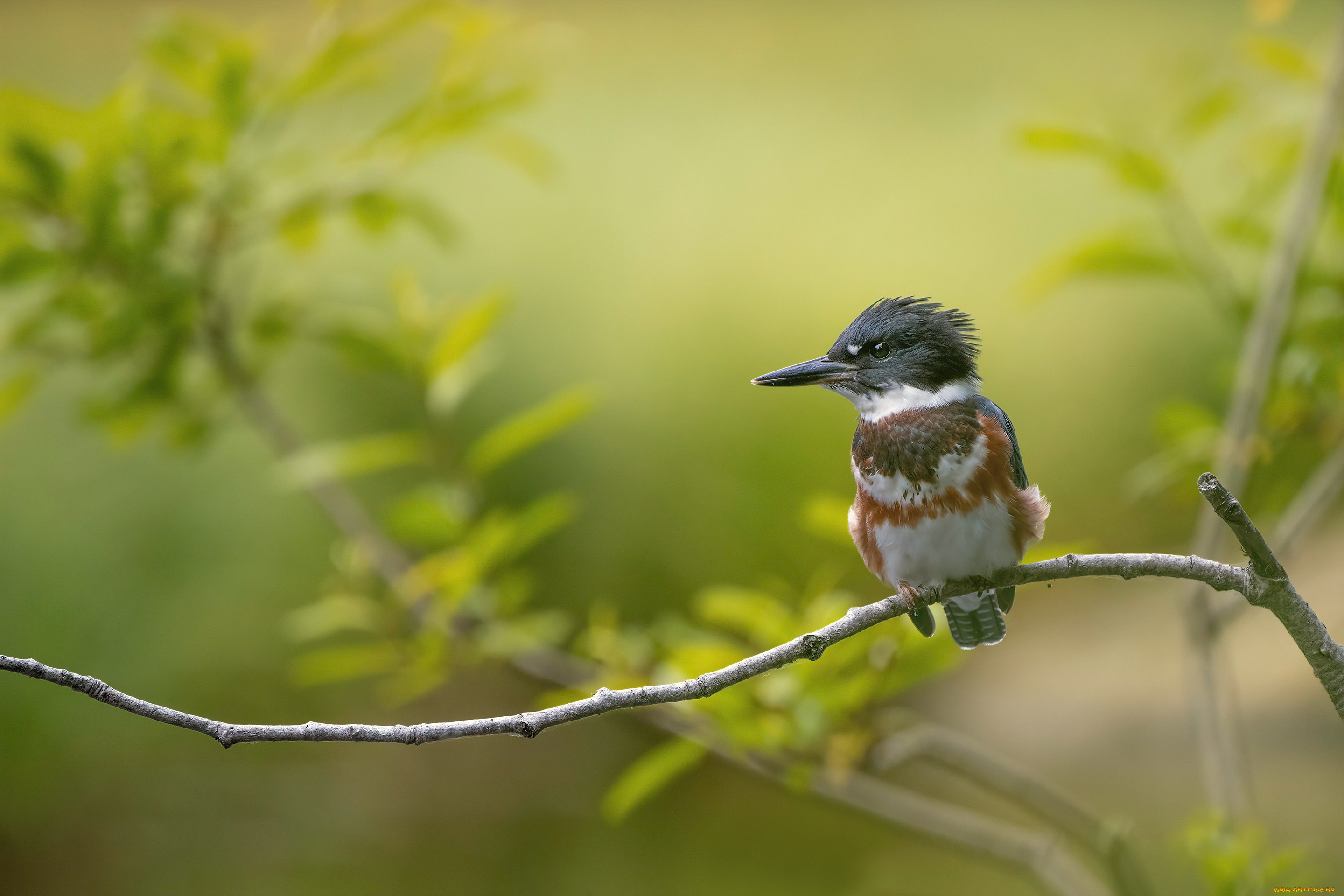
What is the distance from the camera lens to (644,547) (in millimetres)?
1457

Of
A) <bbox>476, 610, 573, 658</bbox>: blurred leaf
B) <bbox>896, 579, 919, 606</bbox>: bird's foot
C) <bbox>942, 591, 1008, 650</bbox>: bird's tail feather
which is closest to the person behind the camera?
<bbox>896, 579, 919, 606</bbox>: bird's foot

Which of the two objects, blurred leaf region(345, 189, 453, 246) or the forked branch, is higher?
blurred leaf region(345, 189, 453, 246)

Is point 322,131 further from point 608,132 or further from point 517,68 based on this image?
point 517,68

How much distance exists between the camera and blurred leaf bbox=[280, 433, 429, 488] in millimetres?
691

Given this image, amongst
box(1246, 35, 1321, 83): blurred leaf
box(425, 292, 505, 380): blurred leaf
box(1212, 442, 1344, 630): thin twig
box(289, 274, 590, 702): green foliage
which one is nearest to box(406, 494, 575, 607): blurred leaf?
box(289, 274, 590, 702): green foliage

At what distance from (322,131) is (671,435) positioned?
896mm

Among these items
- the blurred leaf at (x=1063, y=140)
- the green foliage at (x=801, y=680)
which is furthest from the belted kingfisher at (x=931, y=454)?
the blurred leaf at (x=1063, y=140)

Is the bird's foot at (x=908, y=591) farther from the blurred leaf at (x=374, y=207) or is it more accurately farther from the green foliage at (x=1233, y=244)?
the blurred leaf at (x=374, y=207)

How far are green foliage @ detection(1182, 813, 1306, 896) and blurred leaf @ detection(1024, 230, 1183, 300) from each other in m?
0.37

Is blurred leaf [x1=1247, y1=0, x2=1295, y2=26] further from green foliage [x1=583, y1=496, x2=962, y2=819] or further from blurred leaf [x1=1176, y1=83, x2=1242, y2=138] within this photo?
green foliage [x1=583, y1=496, x2=962, y2=819]

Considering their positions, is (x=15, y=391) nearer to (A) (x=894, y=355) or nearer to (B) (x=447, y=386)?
(B) (x=447, y=386)

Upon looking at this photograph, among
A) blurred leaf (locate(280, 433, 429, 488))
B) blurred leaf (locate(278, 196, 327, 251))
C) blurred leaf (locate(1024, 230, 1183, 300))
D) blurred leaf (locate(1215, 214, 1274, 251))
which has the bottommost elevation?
blurred leaf (locate(280, 433, 429, 488))

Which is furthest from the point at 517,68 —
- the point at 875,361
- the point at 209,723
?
the point at 209,723

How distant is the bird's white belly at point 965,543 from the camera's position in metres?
0.41
